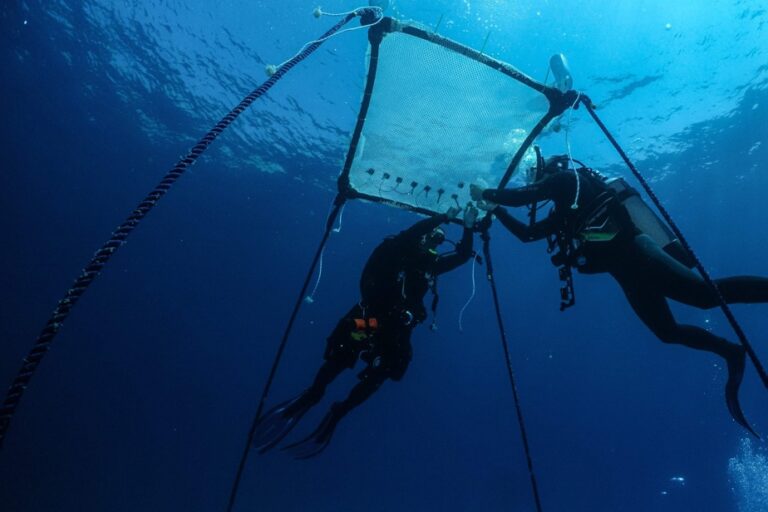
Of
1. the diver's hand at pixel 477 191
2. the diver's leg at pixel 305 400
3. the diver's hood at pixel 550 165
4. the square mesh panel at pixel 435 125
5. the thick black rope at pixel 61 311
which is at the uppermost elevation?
the square mesh panel at pixel 435 125

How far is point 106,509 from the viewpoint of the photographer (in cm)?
3650

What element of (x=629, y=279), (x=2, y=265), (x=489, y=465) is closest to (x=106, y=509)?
(x=2, y=265)

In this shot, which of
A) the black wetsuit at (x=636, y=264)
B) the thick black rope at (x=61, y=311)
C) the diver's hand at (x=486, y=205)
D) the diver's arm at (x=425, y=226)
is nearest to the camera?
the thick black rope at (x=61, y=311)

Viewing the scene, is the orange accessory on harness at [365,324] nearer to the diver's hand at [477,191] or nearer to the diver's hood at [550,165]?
the diver's hand at [477,191]

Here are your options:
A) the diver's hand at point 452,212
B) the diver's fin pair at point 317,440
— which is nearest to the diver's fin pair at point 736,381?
the diver's hand at point 452,212

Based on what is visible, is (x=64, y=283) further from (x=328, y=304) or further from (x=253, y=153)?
(x=253, y=153)

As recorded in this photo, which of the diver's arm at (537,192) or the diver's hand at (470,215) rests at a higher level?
the diver's hand at (470,215)

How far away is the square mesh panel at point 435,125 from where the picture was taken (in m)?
5.09

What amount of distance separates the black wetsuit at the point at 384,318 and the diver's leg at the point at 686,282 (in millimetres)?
2390

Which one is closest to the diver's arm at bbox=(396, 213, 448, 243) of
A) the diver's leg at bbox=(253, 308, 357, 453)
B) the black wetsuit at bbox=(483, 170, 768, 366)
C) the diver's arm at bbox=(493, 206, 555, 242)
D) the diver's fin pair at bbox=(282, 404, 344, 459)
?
the diver's arm at bbox=(493, 206, 555, 242)

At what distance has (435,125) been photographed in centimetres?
589

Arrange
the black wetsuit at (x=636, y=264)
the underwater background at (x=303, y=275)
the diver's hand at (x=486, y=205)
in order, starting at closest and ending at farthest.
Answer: the black wetsuit at (x=636, y=264) → the diver's hand at (x=486, y=205) → the underwater background at (x=303, y=275)

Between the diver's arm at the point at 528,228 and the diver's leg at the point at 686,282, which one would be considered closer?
the diver's leg at the point at 686,282

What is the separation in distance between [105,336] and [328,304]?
26.4 meters
